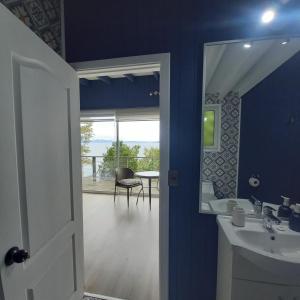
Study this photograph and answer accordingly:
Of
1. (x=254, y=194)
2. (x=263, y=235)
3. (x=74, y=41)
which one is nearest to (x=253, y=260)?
(x=263, y=235)

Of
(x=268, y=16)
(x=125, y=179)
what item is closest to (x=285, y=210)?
(x=268, y=16)

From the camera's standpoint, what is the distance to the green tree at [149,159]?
16.4 feet

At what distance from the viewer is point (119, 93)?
4438 mm

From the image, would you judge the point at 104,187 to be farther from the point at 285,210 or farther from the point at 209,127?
the point at 285,210

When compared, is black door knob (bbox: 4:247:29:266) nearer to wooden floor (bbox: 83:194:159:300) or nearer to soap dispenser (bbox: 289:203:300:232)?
wooden floor (bbox: 83:194:159:300)

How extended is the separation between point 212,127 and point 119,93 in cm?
337

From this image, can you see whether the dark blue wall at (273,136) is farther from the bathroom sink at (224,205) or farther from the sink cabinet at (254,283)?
A: the sink cabinet at (254,283)

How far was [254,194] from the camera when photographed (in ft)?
4.76

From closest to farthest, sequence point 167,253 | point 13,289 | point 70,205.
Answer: point 13,289 → point 70,205 → point 167,253

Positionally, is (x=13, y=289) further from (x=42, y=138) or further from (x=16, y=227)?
(x=42, y=138)

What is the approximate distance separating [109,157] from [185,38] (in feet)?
13.4

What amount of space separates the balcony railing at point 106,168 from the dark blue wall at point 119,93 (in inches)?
52.1

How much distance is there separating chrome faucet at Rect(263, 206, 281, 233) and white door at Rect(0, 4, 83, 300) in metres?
1.26

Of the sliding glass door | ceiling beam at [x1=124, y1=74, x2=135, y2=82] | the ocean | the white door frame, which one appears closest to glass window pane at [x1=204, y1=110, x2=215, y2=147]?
the white door frame
